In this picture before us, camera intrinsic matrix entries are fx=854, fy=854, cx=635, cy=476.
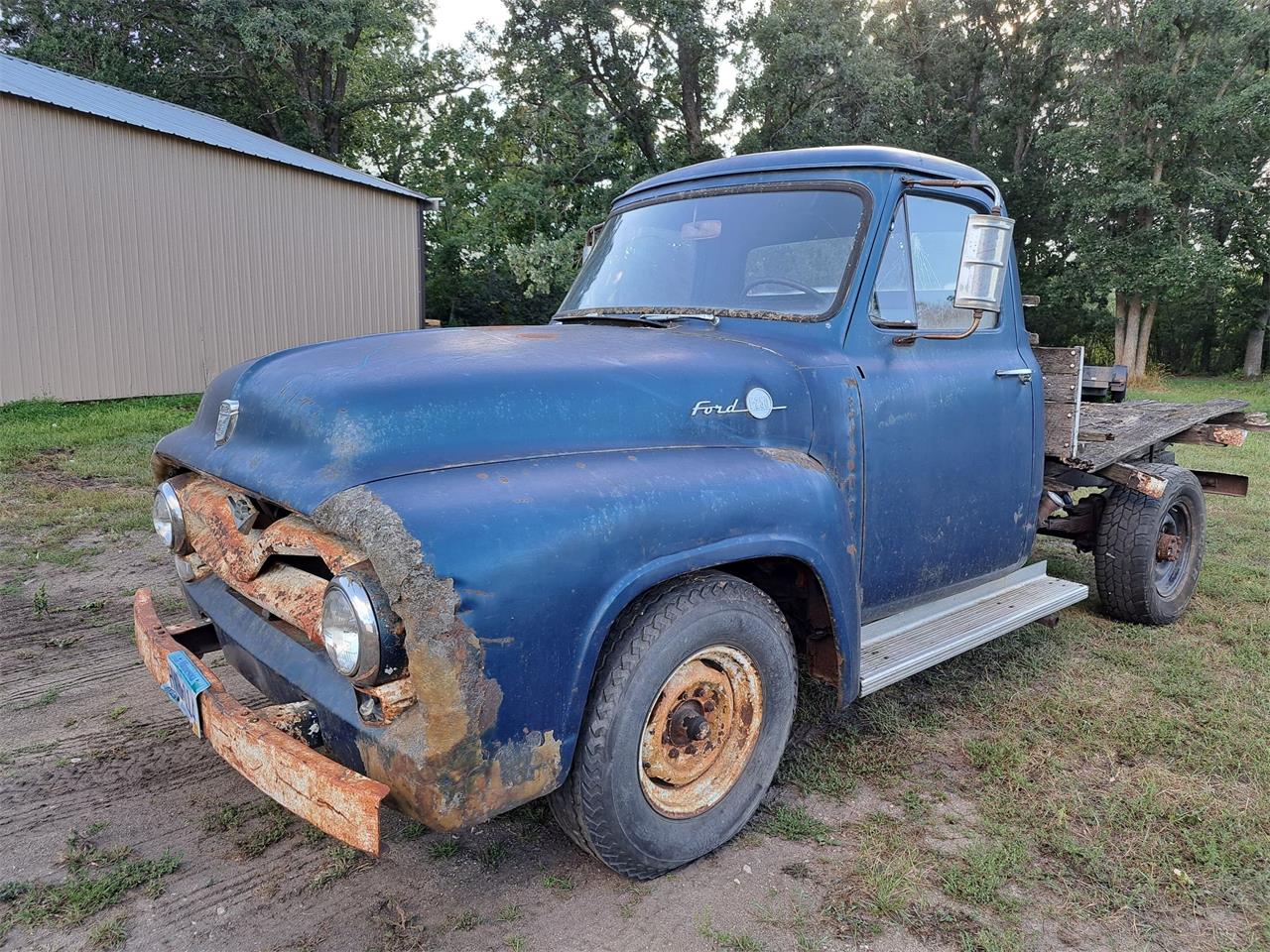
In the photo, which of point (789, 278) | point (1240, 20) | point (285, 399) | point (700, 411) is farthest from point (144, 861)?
point (1240, 20)

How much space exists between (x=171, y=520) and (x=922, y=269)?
9.47 ft

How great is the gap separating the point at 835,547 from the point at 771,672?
17.2 inches

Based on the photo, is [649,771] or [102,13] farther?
[102,13]

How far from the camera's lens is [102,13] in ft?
75.9

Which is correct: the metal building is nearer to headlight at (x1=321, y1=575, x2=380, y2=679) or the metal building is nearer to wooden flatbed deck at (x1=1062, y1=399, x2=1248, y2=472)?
headlight at (x1=321, y1=575, x2=380, y2=679)

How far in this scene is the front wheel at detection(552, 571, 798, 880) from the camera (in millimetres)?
2217

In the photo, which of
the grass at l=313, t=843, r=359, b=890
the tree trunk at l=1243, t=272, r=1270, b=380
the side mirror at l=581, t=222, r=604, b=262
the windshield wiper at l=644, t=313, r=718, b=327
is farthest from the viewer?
the tree trunk at l=1243, t=272, r=1270, b=380

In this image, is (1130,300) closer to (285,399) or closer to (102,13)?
(285,399)

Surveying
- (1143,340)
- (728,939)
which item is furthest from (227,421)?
(1143,340)

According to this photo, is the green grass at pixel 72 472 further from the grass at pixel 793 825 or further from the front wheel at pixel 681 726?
the grass at pixel 793 825

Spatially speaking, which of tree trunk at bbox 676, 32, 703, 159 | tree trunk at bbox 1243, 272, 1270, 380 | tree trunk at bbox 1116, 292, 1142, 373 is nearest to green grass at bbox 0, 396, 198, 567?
tree trunk at bbox 676, 32, 703, 159

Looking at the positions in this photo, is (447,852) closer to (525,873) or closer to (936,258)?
(525,873)

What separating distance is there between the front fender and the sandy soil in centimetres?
54

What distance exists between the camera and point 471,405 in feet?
7.45
